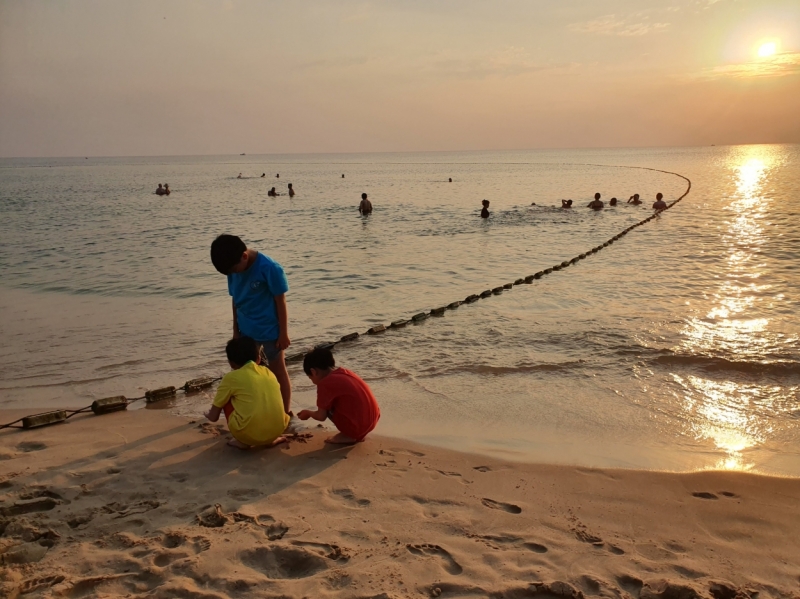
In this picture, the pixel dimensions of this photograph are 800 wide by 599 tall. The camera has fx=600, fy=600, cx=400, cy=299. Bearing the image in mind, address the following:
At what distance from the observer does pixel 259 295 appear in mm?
4922

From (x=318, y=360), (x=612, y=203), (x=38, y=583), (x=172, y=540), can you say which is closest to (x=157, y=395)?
(x=318, y=360)

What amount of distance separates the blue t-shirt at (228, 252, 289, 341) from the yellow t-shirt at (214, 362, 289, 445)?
0.44 m

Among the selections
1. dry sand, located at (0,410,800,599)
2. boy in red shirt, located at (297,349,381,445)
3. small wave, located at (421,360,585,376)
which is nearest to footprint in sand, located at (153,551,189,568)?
dry sand, located at (0,410,800,599)

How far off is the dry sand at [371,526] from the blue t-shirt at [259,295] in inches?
38.2

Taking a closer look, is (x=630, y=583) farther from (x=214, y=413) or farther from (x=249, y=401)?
(x=214, y=413)

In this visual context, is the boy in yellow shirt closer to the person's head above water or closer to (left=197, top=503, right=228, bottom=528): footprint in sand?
the person's head above water

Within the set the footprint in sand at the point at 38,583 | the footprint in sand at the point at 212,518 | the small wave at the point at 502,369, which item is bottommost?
the small wave at the point at 502,369

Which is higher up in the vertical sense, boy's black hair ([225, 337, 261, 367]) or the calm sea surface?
boy's black hair ([225, 337, 261, 367])

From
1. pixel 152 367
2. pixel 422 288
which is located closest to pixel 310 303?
pixel 422 288

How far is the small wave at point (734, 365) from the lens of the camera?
264 inches

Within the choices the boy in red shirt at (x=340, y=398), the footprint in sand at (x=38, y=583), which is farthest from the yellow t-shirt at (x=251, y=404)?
the footprint in sand at (x=38, y=583)

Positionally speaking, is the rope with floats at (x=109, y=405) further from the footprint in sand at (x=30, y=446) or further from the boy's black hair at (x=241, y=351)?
the boy's black hair at (x=241, y=351)

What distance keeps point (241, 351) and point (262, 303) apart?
0.46m

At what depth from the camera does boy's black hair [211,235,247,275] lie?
4.49m
